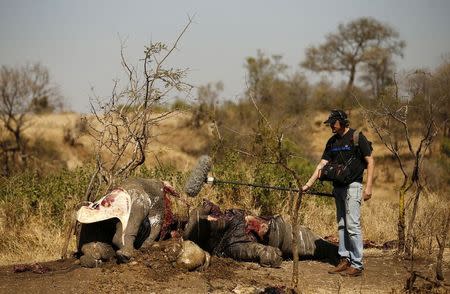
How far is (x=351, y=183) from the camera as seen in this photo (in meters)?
6.67

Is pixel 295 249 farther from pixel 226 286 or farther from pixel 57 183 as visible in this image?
pixel 57 183

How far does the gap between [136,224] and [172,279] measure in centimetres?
81

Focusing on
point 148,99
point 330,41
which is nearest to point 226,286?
point 148,99

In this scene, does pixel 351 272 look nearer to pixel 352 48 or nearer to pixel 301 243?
pixel 301 243

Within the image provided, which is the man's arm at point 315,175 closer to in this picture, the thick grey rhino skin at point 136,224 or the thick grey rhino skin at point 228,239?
the thick grey rhino skin at point 228,239

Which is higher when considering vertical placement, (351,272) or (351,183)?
(351,183)

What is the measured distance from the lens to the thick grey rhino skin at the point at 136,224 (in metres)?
6.52

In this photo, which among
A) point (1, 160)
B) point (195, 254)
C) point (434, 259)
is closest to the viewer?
point (195, 254)

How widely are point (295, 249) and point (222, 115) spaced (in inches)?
999

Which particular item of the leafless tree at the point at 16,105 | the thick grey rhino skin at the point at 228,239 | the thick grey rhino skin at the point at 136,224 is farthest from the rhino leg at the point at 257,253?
the leafless tree at the point at 16,105

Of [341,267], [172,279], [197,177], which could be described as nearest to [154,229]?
[197,177]

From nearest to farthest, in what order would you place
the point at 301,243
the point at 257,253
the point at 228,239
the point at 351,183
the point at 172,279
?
the point at 172,279 < the point at 351,183 < the point at 257,253 < the point at 228,239 < the point at 301,243

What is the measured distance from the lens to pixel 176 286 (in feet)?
19.7

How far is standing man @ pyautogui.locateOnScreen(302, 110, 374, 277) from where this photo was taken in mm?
6637
